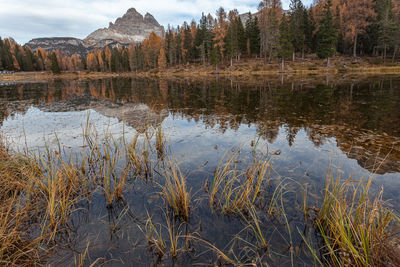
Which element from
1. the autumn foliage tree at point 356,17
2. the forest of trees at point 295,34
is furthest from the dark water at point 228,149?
the autumn foliage tree at point 356,17

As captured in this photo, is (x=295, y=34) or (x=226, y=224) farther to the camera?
(x=295, y=34)

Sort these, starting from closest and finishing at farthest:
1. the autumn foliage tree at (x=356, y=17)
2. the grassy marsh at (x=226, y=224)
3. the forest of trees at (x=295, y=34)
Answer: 1. the grassy marsh at (x=226, y=224)
2. the forest of trees at (x=295, y=34)
3. the autumn foliage tree at (x=356, y=17)

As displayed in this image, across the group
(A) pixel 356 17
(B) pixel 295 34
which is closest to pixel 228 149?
(B) pixel 295 34

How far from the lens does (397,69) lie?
4166 cm

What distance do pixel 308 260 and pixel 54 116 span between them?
49.1 feet

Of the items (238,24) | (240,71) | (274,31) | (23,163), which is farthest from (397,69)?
(23,163)

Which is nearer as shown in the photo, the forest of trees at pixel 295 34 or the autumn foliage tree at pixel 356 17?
the forest of trees at pixel 295 34

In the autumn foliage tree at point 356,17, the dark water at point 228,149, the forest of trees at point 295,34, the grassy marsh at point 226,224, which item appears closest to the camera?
the grassy marsh at point 226,224

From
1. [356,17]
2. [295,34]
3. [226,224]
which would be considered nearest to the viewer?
[226,224]

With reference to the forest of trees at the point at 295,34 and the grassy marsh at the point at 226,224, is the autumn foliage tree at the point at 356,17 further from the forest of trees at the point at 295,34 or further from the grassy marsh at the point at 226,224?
the grassy marsh at the point at 226,224

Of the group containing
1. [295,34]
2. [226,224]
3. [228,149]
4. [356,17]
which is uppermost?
[356,17]

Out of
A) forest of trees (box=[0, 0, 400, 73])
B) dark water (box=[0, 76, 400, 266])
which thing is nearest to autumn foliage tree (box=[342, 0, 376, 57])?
forest of trees (box=[0, 0, 400, 73])

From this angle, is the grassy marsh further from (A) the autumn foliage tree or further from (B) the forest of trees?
(A) the autumn foliage tree

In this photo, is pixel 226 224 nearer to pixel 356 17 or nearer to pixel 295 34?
pixel 295 34
